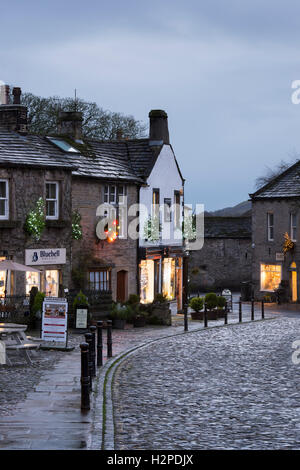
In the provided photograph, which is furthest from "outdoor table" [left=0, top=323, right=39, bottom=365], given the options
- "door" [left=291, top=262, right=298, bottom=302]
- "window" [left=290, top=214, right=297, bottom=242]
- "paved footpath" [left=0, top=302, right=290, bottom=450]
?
"window" [left=290, top=214, right=297, bottom=242]

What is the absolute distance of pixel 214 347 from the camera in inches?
945

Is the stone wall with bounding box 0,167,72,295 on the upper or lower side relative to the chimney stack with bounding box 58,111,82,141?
lower

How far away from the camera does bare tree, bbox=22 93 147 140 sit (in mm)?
59531

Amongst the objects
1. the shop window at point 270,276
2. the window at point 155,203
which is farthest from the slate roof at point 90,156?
the shop window at point 270,276

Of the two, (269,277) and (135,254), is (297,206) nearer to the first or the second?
(269,277)

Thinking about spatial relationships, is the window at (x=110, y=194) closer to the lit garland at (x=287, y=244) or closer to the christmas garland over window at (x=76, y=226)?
the christmas garland over window at (x=76, y=226)

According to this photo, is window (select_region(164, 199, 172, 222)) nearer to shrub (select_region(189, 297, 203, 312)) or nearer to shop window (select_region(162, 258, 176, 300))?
shop window (select_region(162, 258, 176, 300))

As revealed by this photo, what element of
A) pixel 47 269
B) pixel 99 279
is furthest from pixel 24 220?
pixel 99 279

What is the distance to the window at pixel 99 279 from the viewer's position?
35219mm

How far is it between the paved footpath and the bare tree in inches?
1566

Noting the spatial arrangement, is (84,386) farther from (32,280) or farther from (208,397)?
(32,280)

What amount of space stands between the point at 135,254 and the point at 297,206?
594 inches

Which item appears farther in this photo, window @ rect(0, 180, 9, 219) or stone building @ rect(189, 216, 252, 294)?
stone building @ rect(189, 216, 252, 294)
